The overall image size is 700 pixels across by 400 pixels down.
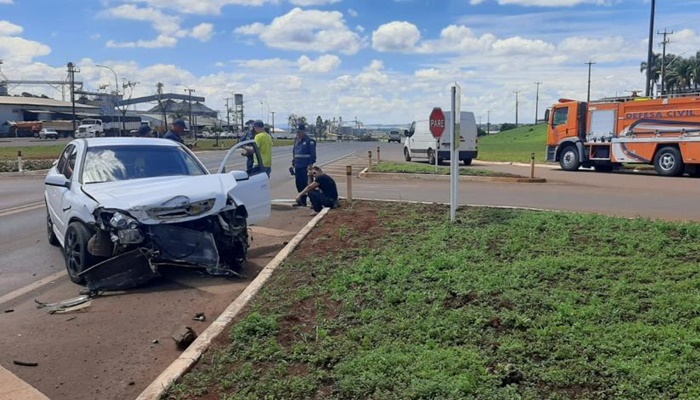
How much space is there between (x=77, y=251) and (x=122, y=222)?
2.83ft

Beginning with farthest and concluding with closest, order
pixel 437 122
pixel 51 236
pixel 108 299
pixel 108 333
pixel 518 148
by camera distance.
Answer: pixel 518 148 → pixel 437 122 → pixel 51 236 → pixel 108 299 → pixel 108 333

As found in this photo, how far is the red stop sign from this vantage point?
75.3ft

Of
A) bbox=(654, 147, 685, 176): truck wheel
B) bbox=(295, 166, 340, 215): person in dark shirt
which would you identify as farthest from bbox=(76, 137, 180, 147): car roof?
bbox=(654, 147, 685, 176): truck wheel

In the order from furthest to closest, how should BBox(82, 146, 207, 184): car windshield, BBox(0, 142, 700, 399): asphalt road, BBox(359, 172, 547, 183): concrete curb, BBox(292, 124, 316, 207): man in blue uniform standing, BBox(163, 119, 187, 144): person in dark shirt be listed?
1. BBox(359, 172, 547, 183): concrete curb
2. BBox(292, 124, 316, 207): man in blue uniform standing
3. BBox(163, 119, 187, 144): person in dark shirt
4. BBox(82, 146, 207, 184): car windshield
5. BBox(0, 142, 700, 399): asphalt road

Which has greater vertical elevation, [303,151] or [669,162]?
[303,151]

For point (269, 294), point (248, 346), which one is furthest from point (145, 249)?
point (248, 346)

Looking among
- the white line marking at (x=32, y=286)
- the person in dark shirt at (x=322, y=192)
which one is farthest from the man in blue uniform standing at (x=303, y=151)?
the white line marking at (x=32, y=286)

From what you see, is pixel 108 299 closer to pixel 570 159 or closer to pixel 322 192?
pixel 322 192

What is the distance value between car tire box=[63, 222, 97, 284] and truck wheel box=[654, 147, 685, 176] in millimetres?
20379

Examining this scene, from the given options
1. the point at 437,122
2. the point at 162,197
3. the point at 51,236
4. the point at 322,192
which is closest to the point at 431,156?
the point at 437,122

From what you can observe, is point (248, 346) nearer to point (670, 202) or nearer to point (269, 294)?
point (269, 294)

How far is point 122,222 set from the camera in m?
6.51

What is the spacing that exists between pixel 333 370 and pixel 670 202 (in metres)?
12.1

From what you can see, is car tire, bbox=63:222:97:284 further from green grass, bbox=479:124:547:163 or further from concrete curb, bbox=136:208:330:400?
green grass, bbox=479:124:547:163
